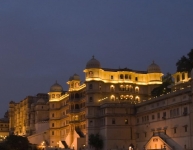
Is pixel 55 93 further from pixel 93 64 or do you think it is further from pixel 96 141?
pixel 96 141

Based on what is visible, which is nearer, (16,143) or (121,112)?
(121,112)

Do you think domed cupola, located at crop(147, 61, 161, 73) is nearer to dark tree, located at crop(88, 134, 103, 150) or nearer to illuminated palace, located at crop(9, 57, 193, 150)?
illuminated palace, located at crop(9, 57, 193, 150)

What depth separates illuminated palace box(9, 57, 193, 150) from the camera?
7100 centimetres

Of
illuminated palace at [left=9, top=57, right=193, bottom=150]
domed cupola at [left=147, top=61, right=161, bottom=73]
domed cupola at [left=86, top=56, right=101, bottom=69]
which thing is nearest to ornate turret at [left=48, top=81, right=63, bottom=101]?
illuminated palace at [left=9, top=57, right=193, bottom=150]

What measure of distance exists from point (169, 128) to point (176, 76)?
49.7 ft

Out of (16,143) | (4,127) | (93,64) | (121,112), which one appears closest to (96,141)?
(121,112)

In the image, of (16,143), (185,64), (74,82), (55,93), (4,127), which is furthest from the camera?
(4,127)

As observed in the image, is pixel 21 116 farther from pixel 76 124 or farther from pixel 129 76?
pixel 129 76

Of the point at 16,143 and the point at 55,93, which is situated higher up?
the point at 55,93

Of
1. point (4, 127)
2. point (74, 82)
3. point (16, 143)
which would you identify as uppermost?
point (74, 82)

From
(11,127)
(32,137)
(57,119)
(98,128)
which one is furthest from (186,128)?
(11,127)

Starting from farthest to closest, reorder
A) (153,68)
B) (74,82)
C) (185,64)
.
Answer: (74,82) < (153,68) < (185,64)

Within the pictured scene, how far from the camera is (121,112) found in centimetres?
8650

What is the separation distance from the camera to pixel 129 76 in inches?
3834
